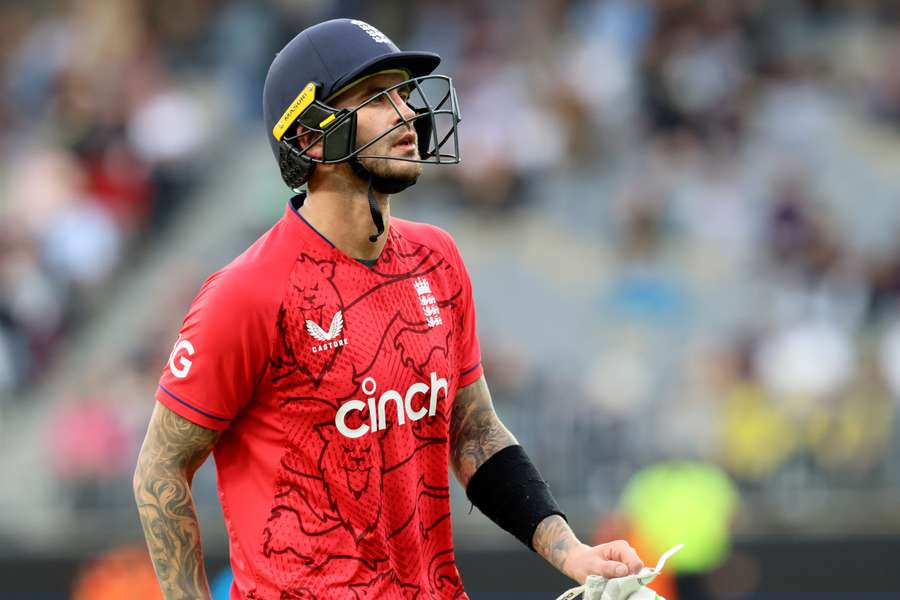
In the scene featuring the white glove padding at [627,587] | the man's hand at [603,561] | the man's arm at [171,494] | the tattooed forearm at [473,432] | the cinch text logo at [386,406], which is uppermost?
the tattooed forearm at [473,432]

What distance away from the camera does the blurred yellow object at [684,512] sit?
9672 millimetres

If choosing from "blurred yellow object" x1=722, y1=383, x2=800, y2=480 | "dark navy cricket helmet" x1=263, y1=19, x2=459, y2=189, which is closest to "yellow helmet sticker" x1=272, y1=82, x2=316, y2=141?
"dark navy cricket helmet" x1=263, y1=19, x2=459, y2=189

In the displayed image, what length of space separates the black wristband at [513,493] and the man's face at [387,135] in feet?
2.78

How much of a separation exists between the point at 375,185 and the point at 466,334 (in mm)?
509

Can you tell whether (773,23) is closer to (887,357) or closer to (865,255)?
(865,255)

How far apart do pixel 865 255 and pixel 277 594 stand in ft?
28.0

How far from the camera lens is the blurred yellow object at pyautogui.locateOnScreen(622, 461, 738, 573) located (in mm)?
9672

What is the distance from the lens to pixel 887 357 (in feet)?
35.0

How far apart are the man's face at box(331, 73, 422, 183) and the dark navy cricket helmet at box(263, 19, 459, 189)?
0.05 feet

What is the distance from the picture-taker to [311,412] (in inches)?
151

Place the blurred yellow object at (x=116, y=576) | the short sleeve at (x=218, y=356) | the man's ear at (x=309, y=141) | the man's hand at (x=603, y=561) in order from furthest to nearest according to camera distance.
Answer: the blurred yellow object at (x=116, y=576) → the man's ear at (x=309, y=141) → the man's hand at (x=603, y=561) → the short sleeve at (x=218, y=356)

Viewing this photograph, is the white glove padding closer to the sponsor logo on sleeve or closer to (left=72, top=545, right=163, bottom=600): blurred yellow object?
the sponsor logo on sleeve

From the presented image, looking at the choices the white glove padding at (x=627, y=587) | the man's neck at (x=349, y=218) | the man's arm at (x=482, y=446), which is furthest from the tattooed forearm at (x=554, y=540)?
the man's neck at (x=349, y=218)

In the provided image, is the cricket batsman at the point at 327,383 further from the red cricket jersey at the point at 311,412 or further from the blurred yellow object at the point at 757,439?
the blurred yellow object at the point at 757,439
